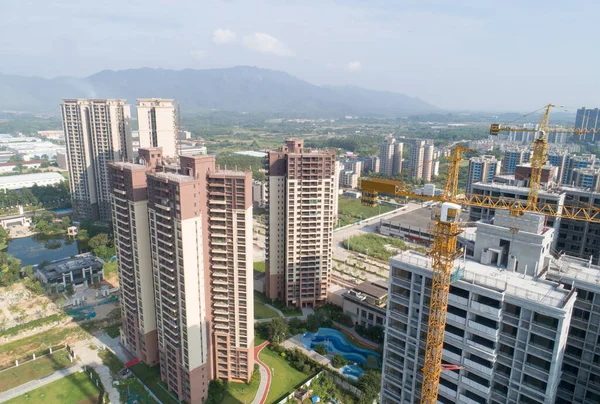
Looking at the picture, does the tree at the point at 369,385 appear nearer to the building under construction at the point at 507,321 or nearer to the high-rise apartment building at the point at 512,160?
the building under construction at the point at 507,321

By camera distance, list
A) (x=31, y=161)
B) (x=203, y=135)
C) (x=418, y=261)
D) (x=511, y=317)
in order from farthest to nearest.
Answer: (x=203, y=135), (x=31, y=161), (x=418, y=261), (x=511, y=317)

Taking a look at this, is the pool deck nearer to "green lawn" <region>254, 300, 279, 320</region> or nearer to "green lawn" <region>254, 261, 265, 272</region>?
"green lawn" <region>254, 300, 279, 320</region>

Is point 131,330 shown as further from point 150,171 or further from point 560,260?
point 560,260

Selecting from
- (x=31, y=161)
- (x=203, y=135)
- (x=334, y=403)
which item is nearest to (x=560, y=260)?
(x=334, y=403)

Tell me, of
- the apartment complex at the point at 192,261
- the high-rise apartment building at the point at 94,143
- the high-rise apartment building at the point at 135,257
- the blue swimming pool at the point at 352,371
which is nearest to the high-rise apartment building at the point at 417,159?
the high-rise apartment building at the point at 94,143

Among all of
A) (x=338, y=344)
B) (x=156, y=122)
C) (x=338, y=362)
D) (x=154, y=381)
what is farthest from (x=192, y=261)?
(x=156, y=122)

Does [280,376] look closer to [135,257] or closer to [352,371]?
[352,371]
